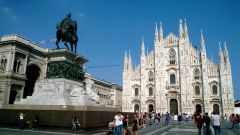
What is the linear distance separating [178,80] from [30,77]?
29350mm

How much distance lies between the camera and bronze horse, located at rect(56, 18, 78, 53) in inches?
647

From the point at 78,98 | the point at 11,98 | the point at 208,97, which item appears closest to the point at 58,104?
the point at 78,98

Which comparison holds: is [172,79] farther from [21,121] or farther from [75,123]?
[75,123]

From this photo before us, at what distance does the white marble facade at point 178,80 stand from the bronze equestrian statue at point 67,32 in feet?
107

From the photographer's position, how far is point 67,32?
16453mm

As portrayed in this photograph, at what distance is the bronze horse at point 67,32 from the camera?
1644 centimetres

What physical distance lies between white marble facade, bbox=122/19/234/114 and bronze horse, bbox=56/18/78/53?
32825 millimetres

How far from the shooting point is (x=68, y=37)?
16.5m

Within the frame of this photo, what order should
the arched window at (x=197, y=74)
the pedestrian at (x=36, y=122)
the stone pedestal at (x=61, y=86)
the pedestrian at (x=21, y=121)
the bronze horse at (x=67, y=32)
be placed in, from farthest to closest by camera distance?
the arched window at (x=197, y=74)
the bronze horse at (x=67, y=32)
the stone pedestal at (x=61, y=86)
the pedestrian at (x=21, y=121)
the pedestrian at (x=36, y=122)

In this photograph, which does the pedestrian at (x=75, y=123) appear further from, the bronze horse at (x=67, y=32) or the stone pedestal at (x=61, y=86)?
the bronze horse at (x=67, y=32)

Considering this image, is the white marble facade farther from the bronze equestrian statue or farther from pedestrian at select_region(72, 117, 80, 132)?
pedestrian at select_region(72, 117, 80, 132)

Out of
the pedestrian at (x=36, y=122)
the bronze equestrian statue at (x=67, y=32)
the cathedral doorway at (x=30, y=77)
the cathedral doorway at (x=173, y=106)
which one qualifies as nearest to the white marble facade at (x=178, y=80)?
the cathedral doorway at (x=173, y=106)

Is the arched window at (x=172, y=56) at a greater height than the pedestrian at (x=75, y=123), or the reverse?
the arched window at (x=172, y=56)

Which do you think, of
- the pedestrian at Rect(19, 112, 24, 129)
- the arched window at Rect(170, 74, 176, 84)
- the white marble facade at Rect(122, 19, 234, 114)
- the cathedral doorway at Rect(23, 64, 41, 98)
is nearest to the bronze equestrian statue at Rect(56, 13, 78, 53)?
the pedestrian at Rect(19, 112, 24, 129)
